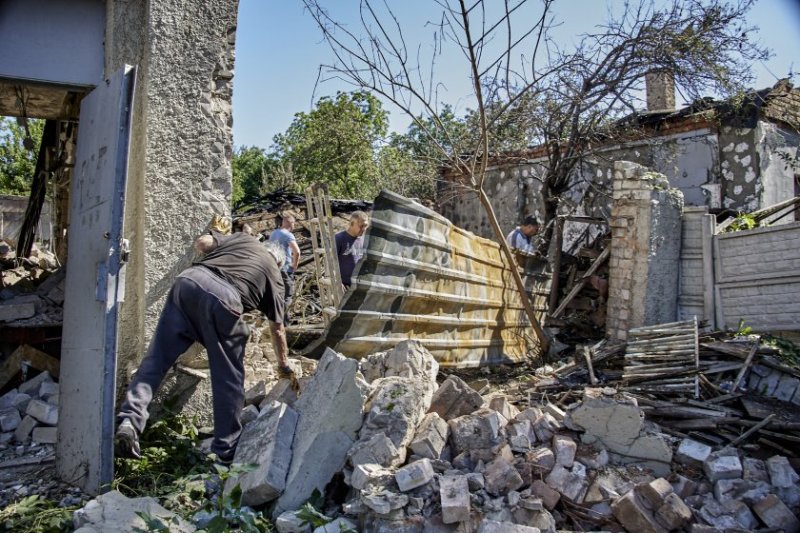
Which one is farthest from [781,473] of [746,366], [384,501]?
[384,501]

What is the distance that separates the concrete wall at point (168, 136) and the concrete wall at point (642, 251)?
478 centimetres

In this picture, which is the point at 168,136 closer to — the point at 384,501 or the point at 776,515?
the point at 384,501

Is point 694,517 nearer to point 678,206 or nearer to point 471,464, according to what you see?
point 471,464

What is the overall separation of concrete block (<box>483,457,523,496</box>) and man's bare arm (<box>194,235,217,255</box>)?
232 centimetres

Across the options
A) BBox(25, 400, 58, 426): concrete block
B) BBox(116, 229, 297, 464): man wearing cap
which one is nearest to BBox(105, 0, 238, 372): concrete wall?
BBox(116, 229, 297, 464): man wearing cap

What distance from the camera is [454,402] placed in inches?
171

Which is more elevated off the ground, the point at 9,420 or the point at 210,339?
the point at 210,339

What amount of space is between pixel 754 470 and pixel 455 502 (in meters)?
2.00

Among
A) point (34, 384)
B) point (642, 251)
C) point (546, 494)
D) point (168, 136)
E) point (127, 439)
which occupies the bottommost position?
point (546, 494)

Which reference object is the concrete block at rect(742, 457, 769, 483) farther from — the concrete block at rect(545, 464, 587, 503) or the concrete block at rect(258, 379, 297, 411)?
the concrete block at rect(258, 379, 297, 411)

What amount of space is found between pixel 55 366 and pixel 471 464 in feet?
11.6

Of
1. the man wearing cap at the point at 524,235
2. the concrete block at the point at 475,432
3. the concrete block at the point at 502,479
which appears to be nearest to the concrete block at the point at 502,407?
the concrete block at the point at 475,432

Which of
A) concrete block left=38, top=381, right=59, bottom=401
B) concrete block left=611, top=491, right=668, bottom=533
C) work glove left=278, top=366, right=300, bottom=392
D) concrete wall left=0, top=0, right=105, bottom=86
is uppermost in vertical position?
concrete wall left=0, top=0, right=105, bottom=86

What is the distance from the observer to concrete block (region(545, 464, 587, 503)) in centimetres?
363
